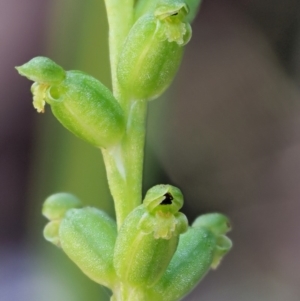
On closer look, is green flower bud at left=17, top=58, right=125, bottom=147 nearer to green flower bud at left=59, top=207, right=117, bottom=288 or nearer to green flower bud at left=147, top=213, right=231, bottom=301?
green flower bud at left=59, top=207, right=117, bottom=288

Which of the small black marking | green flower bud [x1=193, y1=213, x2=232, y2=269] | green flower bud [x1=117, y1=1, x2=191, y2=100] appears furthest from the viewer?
green flower bud [x1=193, y1=213, x2=232, y2=269]

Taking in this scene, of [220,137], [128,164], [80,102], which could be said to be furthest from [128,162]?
[220,137]

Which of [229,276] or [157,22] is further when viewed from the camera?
[229,276]

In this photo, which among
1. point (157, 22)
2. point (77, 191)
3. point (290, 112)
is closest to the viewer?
point (157, 22)

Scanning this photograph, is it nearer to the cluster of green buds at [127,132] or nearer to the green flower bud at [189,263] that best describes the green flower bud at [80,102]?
the cluster of green buds at [127,132]

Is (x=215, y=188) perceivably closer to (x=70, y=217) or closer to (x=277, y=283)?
(x=277, y=283)

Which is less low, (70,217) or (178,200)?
(178,200)

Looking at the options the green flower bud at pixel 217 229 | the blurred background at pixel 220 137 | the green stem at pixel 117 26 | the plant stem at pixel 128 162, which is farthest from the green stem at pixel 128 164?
the blurred background at pixel 220 137

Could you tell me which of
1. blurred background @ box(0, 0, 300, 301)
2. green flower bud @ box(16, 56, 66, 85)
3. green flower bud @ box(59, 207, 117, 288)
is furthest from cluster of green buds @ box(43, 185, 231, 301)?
blurred background @ box(0, 0, 300, 301)

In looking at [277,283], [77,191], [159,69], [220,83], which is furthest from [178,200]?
[220,83]
